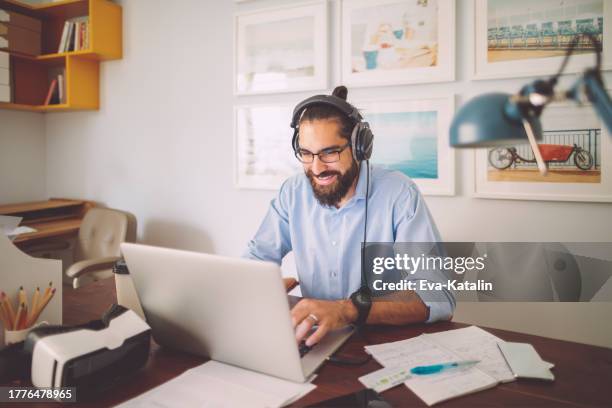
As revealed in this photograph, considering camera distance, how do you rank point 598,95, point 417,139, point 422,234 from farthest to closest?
point 417,139, point 422,234, point 598,95

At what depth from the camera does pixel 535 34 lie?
1.97 metres

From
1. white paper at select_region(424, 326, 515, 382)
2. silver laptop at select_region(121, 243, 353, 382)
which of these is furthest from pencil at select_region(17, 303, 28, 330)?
white paper at select_region(424, 326, 515, 382)

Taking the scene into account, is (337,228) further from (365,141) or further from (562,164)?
(562,164)

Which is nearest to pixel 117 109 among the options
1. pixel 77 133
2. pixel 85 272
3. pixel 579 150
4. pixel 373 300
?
pixel 77 133

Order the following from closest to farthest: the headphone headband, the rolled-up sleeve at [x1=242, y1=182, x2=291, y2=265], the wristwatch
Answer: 1. the wristwatch
2. the headphone headband
3. the rolled-up sleeve at [x1=242, y1=182, x2=291, y2=265]

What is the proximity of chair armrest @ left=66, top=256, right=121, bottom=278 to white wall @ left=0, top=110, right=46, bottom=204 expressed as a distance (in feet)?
4.64

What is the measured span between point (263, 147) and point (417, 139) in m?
0.96

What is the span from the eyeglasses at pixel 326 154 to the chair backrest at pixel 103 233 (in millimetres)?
1724

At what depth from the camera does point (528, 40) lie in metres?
1.99

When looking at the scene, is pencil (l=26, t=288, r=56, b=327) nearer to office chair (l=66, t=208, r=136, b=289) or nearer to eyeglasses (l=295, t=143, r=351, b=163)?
eyeglasses (l=295, t=143, r=351, b=163)

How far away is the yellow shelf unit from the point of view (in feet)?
9.89

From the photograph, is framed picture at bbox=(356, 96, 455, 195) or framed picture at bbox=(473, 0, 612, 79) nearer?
framed picture at bbox=(473, 0, 612, 79)

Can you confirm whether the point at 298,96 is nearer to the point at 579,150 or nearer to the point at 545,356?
the point at 579,150
